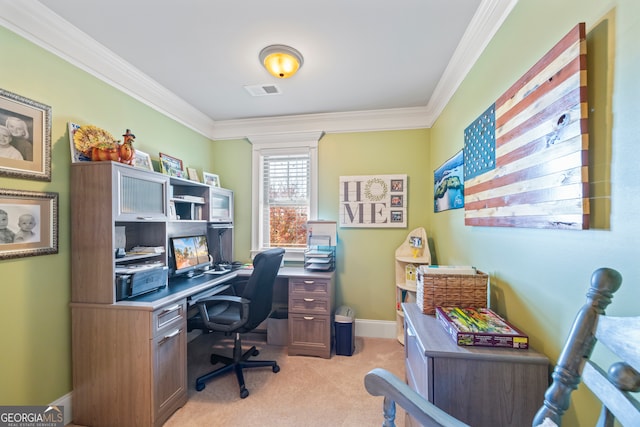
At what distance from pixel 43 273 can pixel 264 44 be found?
2054mm

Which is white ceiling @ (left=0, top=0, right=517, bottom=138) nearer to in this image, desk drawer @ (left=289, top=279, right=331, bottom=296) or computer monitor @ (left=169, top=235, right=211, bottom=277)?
computer monitor @ (left=169, top=235, right=211, bottom=277)

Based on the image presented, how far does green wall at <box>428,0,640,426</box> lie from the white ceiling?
0.37 metres

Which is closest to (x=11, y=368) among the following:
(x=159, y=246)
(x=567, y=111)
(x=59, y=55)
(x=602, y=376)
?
(x=159, y=246)

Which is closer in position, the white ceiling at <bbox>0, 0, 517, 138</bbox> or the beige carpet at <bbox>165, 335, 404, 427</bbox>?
the white ceiling at <bbox>0, 0, 517, 138</bbox>

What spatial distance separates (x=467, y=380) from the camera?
3.33ft

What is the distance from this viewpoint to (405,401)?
0.73 meters

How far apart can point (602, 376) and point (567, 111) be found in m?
0.79

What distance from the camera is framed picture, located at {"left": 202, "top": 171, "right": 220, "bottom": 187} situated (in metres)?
3.01

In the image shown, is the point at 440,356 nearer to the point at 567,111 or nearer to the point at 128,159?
the point at 567,111

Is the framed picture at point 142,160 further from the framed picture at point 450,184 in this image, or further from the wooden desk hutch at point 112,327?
the framed picture at point 450,184

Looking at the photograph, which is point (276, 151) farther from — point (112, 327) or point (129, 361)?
point (129, 361)

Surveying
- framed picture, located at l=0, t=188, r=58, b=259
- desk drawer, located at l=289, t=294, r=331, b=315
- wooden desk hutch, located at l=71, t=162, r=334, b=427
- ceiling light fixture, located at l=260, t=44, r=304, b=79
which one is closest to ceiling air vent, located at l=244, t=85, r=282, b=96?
ceiling light fixture, located at l=260, t=44, r=304, b=79

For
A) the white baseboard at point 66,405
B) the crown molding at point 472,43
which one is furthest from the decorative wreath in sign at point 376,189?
the white baseboard at point 66,405

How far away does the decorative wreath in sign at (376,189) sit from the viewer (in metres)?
2.95
